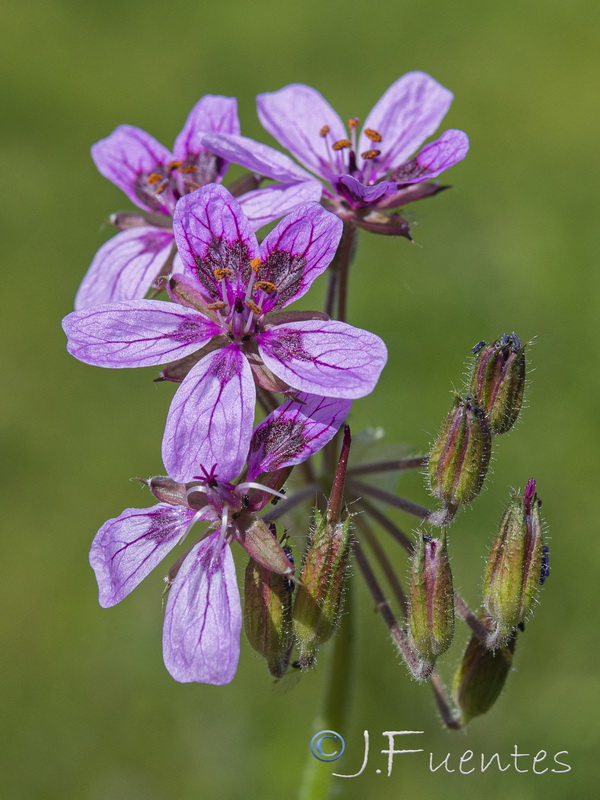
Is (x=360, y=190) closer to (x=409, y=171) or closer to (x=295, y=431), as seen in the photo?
(x=409, y=171)

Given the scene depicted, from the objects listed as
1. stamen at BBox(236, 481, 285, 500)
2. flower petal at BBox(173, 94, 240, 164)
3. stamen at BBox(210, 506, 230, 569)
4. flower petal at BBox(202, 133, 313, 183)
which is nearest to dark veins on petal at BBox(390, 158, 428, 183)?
flower petal at BBox(202, 133, 313, 183)

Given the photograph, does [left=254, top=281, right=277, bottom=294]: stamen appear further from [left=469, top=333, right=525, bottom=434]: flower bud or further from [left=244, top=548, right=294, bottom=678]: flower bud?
[left=244, top=548, right=294, bottom=678]: flower bud

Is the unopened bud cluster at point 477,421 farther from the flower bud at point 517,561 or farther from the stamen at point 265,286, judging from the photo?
the stamen at point 265,286

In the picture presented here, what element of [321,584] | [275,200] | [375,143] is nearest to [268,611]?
[321,584]

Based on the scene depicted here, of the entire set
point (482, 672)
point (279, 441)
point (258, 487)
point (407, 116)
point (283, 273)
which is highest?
point (407, 116)

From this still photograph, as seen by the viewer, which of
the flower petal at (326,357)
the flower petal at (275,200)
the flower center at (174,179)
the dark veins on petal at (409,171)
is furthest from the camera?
the flower center at (174,179)

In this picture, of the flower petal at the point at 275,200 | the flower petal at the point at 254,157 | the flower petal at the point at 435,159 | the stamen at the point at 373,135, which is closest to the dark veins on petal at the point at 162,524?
the flower petal at the point at 275,200
